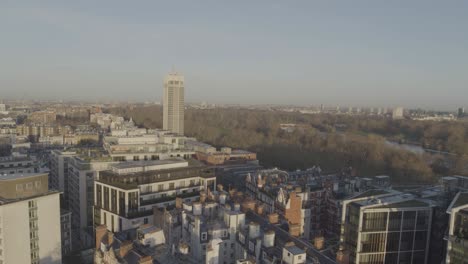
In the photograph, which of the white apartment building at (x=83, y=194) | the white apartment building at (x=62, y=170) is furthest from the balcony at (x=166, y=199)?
the white apartment building at (x=62, y=170)

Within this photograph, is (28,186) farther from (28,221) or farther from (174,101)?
(174,101)

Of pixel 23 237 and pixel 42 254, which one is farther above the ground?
pixel 23 237

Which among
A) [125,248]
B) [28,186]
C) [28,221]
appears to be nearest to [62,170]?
[28,186]

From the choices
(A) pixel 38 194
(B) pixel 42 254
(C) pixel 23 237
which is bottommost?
(B) pixel 42 254

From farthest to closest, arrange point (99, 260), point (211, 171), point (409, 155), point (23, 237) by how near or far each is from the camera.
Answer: point (409, 155) → point (211, 171) → point (23, 237) → point (99, 260)

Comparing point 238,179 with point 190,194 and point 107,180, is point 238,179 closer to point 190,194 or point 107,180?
point 190,194

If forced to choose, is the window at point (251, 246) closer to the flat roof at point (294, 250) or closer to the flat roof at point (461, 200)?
the flat roof at point (294, 250)

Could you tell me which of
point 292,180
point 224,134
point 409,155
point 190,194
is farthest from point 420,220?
point 224,134
